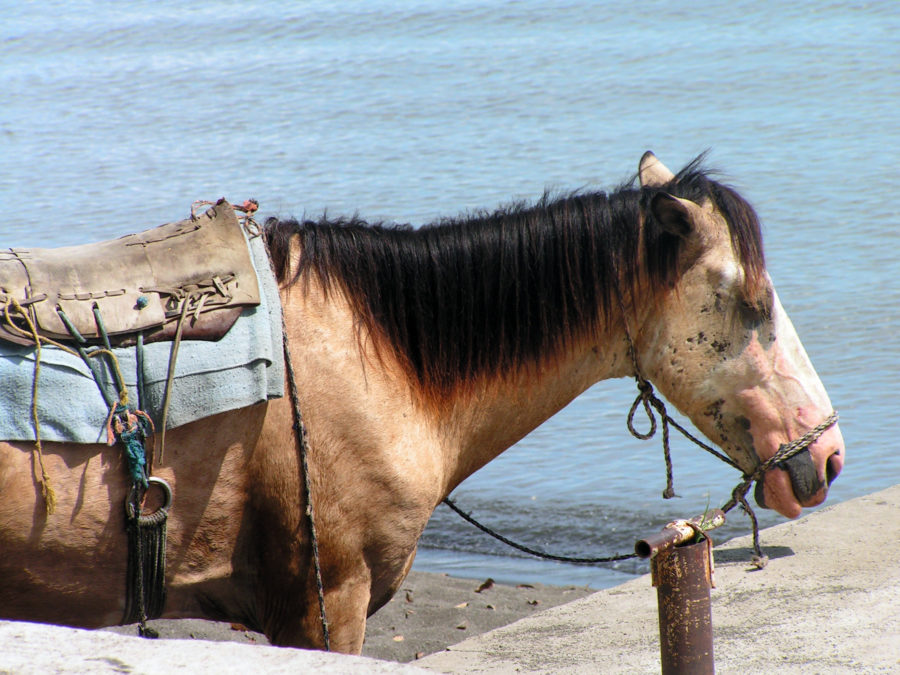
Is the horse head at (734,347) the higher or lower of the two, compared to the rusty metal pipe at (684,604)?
higher

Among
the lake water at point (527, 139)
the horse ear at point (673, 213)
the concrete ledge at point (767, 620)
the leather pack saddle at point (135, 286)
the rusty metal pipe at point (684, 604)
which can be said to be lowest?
the concrete ledge at point (767, 620)

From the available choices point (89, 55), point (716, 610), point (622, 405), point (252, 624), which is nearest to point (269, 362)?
point (252, 624)

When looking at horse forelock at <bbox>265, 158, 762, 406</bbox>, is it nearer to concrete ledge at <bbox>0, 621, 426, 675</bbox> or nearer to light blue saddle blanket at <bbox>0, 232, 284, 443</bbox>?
light blue saddle blanket at <bbox>0, 232, 284, 443</bbox>

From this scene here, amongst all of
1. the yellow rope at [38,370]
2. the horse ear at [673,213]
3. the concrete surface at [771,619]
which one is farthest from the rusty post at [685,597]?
the yellow rope at [38,370]

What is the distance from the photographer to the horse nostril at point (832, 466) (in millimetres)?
2755

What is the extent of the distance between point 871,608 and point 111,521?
2771 mm

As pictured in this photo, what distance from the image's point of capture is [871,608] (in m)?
3.70

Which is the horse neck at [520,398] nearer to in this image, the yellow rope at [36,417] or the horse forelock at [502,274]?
the horse forelock at [502,274]

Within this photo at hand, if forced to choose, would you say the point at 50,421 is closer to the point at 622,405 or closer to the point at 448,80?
the point at 622,405

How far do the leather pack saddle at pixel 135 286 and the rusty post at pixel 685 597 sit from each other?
3.77 feet

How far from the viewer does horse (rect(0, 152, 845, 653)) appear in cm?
244

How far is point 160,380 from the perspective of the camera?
2.33 meters

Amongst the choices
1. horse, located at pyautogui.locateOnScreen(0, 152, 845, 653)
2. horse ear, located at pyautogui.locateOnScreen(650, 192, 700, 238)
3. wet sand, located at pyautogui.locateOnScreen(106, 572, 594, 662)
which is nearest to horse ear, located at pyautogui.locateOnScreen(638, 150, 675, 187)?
horse, located at pyautogui.locateOnScreen(0, 152, 845, 653)

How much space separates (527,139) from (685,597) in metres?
12.4
